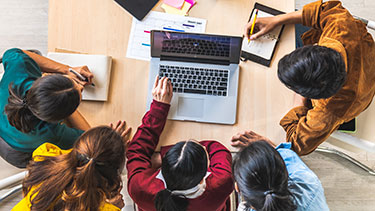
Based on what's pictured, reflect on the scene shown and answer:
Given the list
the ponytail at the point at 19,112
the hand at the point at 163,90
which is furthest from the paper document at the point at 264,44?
the ponytail at the point at 19,112

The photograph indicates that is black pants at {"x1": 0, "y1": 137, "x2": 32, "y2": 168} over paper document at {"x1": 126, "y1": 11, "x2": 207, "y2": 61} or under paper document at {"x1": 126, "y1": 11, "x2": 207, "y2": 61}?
under

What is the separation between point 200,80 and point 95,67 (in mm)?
434

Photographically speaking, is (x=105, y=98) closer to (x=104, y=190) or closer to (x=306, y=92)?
(x=104, y=190)

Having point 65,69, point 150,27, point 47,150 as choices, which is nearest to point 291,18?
point 150,27

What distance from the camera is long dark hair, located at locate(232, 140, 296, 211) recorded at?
0.78 m

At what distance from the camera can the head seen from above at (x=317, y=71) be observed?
2.85 feet

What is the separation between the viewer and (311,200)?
93 centimetres

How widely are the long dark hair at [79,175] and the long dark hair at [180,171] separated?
0.55 ft

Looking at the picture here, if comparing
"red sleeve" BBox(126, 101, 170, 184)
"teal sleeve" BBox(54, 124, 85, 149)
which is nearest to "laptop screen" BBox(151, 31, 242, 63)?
"red sleeve" BBox(126, 101, 170, 184)

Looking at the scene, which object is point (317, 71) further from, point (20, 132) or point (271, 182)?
point (20, 132)

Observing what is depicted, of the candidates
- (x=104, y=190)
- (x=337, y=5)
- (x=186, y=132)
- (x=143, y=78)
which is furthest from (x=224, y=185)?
(x=337, y=5)

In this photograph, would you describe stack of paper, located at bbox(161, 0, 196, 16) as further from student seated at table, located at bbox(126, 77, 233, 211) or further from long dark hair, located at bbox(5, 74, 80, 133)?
long dark hair, located at bbox(5, 74, 80, 133)

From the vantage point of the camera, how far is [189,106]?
1108 millimetres

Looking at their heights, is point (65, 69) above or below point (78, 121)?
above
